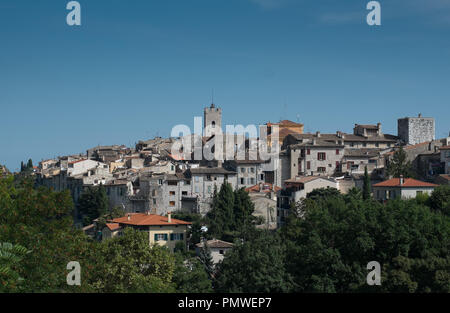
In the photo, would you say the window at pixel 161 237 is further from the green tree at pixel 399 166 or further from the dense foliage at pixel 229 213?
the green tree at pixel 399 166

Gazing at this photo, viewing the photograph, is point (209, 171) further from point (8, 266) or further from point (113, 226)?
point (8, 266)

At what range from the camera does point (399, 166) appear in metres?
60.5

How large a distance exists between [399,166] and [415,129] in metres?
23.8

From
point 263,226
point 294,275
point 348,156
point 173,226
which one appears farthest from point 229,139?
point 294,275

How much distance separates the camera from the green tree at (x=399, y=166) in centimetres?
6028

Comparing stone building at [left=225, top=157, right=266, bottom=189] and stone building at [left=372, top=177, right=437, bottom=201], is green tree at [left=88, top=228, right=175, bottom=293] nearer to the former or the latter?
stone building at [left=372, top=177, right=437, bottom=201]

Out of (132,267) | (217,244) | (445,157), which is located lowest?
(217,244)

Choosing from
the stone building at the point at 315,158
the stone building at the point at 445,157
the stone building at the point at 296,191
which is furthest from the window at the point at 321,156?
the stone building at the point at 445,157

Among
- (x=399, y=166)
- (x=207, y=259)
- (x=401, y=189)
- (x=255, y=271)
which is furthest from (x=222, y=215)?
(x=255, y=271)

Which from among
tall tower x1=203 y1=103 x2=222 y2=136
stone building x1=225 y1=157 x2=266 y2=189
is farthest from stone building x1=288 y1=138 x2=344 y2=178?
tall tower x1=203 y1=103 x2=222 y2=136

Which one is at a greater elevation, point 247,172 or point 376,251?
point 247,172

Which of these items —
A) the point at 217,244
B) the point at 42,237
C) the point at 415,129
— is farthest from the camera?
the point at 415,129

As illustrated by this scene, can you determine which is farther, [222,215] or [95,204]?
[95,204]

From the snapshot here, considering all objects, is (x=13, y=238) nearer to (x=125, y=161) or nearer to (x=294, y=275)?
(x=294, y=275)
